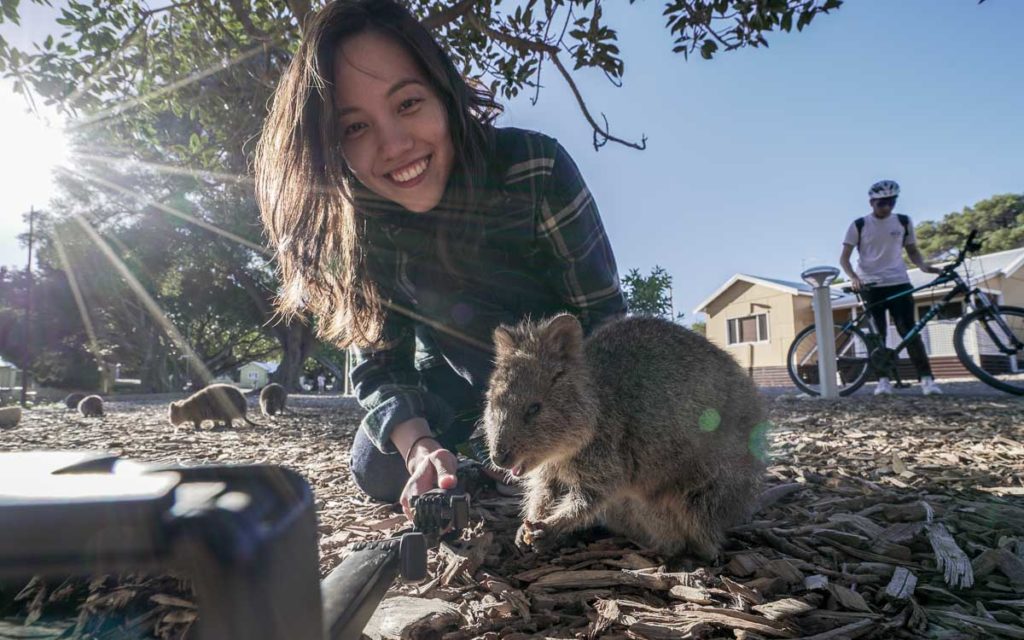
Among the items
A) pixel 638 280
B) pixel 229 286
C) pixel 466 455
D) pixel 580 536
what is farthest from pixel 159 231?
pixel 580 536

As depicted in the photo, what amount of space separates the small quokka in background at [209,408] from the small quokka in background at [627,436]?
7.61 m

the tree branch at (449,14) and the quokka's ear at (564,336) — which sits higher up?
the tree branch at (449,14)

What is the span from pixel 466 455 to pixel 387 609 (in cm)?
218

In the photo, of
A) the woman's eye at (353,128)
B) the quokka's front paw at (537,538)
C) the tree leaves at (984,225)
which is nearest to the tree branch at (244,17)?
the woman's eye at (353,128)

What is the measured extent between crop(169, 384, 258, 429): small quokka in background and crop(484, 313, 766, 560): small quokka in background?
300 inches

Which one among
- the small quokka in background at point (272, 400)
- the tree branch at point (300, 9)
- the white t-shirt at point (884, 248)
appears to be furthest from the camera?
the small quokka in background at point (272, 400)

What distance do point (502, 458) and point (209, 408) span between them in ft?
26.1

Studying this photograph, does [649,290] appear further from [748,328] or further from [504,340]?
[504,340]

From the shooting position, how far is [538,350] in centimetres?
270

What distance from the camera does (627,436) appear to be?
257cm

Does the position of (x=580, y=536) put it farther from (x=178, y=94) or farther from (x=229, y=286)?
(x=229, y=286)

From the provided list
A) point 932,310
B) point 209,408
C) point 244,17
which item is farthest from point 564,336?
point 932,310

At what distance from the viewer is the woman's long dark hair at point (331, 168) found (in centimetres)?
272

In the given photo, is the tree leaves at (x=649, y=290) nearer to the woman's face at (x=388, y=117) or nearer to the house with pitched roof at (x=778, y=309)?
the house with pitched roof at (x=778, y=309)
